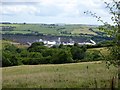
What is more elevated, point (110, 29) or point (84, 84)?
point (110, 29)

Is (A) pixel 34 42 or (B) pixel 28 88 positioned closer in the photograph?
(B) pixel 28 88

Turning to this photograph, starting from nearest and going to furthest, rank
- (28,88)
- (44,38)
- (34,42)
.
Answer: (28,88)
(34,42)
(44,38)

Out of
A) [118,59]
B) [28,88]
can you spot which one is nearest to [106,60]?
[118,59]

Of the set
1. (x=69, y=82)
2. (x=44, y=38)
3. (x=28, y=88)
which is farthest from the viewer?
(x=44, y=38)

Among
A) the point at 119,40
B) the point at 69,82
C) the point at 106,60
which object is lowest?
the point at 69,82

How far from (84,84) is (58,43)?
209ft

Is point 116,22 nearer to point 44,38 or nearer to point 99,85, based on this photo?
point 99,85

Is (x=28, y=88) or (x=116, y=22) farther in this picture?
(x=28, y=88)

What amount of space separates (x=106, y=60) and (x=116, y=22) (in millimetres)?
1739

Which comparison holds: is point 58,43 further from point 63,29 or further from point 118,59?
point 118,59

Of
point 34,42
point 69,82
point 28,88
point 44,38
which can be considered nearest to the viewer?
point 28,88

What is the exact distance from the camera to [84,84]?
51.2 ft

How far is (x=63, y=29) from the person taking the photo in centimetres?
10875

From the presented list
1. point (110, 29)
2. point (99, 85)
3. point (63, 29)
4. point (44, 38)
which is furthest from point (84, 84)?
point (63, 29)
